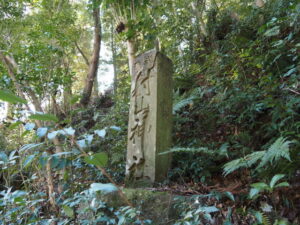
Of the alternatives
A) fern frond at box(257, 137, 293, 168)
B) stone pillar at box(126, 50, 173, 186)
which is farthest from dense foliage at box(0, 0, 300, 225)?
stone pillar at box(126, 50, 173, 186)

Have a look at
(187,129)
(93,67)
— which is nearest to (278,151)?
(187,129)

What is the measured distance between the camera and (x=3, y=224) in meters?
2.01

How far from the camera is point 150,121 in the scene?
3180 millimetres

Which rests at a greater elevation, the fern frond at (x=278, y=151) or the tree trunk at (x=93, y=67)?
the tree trunk at (x=93, y=67)

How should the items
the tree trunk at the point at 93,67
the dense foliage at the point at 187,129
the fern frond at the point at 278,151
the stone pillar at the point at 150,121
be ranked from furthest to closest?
the tree trunk at the point at 93,67
the stone pillar at the point at 150,121
the fern frond at the point at 278,151
the dense foliage at the point at 187,129

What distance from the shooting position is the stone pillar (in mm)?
3076

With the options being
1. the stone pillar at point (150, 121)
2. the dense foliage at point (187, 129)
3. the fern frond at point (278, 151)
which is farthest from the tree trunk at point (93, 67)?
the fern frond at point (278, 151)

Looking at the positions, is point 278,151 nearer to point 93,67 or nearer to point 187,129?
point 187,129

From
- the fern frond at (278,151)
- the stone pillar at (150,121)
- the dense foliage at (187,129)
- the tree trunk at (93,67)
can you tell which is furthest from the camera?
the tree trunk at (93,67)

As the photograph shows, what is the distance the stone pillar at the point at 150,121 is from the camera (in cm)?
308

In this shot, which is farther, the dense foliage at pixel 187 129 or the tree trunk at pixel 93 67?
the tree trunk at pixel 93 67

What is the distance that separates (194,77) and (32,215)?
4607mm

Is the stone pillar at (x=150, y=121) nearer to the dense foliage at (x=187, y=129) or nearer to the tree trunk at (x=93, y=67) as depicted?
the dense foliage at (x=187, y=129)

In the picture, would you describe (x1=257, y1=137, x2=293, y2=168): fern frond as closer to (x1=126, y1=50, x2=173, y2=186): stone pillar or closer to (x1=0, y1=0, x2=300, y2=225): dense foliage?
(x1=0, y1=0, x2=300, y2=225): dense foliage
